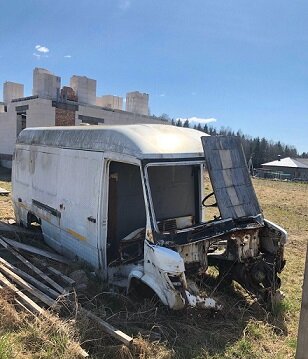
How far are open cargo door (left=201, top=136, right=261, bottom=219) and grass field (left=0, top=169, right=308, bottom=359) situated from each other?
127 cm

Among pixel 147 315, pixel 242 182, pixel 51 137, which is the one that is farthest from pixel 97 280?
pixel 51 137

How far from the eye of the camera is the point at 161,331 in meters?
4.16

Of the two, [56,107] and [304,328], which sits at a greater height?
[56,107]

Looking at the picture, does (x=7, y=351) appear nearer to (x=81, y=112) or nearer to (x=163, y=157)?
(x=163, y=157)

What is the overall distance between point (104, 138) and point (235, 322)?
3041 mm

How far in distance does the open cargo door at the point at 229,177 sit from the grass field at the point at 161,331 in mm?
1273

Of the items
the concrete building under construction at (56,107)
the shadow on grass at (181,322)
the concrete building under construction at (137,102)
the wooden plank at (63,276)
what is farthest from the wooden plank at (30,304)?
the concrete building under construction at (137,102)

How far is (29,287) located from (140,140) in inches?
93.1

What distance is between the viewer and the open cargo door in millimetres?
4988

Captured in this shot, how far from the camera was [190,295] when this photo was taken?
167 inches

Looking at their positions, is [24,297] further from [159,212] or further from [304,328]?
[304,328]

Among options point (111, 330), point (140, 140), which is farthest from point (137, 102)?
point (111, 330)

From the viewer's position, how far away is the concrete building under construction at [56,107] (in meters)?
22.0

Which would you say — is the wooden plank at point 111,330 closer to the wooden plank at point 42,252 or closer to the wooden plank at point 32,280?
the wooden plank at point 32,280
